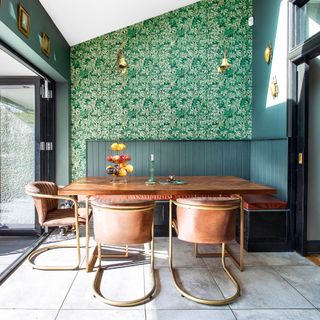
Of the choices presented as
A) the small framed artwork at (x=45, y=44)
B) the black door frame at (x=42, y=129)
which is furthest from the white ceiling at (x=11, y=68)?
the small framed artwork at (x=45, y=44)

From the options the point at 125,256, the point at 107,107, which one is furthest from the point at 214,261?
the point at 107,107

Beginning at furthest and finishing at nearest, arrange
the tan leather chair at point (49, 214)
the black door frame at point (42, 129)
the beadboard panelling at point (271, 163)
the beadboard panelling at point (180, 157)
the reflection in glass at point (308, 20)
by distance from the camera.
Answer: the beadboard panelling at point (180, 157)
the black door frame at point (42, 129)
the beadboard panelling at point (271, 163)
the reflection in glass at point (308, 20)
the tan leather chair at point (49, 214)

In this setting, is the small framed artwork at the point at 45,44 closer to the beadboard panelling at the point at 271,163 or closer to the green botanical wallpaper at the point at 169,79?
the green botanical wallpaper at the point at 169,79

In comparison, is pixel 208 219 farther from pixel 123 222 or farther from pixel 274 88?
pixel 274 88

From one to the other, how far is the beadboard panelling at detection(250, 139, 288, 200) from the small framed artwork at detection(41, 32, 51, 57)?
10.0 ft

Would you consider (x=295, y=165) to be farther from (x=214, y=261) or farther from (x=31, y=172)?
(x=31, y=172)

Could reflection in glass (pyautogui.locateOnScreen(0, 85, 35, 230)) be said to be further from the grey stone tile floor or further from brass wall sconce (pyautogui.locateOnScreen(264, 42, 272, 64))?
brass wall sconce (pyautogui.locateOnScreen(264, 42, 272, 64))

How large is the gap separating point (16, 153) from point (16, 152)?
0.05 ft

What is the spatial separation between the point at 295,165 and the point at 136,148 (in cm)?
229

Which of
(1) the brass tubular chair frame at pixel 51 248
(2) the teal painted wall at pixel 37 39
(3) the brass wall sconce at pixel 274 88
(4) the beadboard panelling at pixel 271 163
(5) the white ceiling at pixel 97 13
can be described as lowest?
(1) the brass tubular chair frame at pixel 51 248

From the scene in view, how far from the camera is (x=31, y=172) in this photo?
4.42m

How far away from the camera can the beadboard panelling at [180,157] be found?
15.6 ft

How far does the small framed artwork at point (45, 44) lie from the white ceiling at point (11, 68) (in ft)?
1.10

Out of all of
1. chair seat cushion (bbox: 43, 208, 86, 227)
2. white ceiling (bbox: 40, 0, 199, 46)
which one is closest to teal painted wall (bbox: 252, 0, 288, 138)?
white ceiling (bbox: 40, 0, 199, 46)
